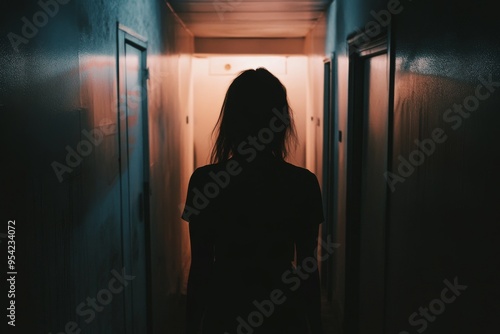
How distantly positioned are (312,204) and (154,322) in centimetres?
272

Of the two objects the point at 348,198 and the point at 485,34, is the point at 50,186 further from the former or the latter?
the point at 348,198

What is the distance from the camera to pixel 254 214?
60.1 inches

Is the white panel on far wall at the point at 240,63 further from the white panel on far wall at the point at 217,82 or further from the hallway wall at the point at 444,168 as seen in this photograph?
the hallway wall at the point at 444,168

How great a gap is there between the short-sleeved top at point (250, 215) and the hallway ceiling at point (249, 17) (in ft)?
11.1

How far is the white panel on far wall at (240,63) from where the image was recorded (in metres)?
8.33

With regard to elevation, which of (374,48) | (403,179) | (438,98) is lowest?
(403,179)

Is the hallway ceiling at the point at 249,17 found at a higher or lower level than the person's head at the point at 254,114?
higher

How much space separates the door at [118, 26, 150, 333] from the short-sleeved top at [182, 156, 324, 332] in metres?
1.48

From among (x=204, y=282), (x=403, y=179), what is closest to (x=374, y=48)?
(x=403, y=179)

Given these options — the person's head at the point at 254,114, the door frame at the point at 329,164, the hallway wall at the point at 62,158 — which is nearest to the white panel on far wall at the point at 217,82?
the door frame at the point at 329,164

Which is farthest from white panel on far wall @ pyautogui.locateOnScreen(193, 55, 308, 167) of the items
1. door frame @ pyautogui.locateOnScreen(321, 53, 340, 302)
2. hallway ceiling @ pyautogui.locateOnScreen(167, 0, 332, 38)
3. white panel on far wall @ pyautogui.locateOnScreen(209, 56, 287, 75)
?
door frame @ pyautogui.locateOnScreen(321, 53, 340, 302)

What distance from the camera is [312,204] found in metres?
1.55

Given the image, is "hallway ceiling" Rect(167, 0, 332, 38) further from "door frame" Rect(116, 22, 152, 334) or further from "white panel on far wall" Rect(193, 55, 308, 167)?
"door frame" Rect(116, 22, 152, 334)

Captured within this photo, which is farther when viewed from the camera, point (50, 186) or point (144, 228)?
point (144, 228)
